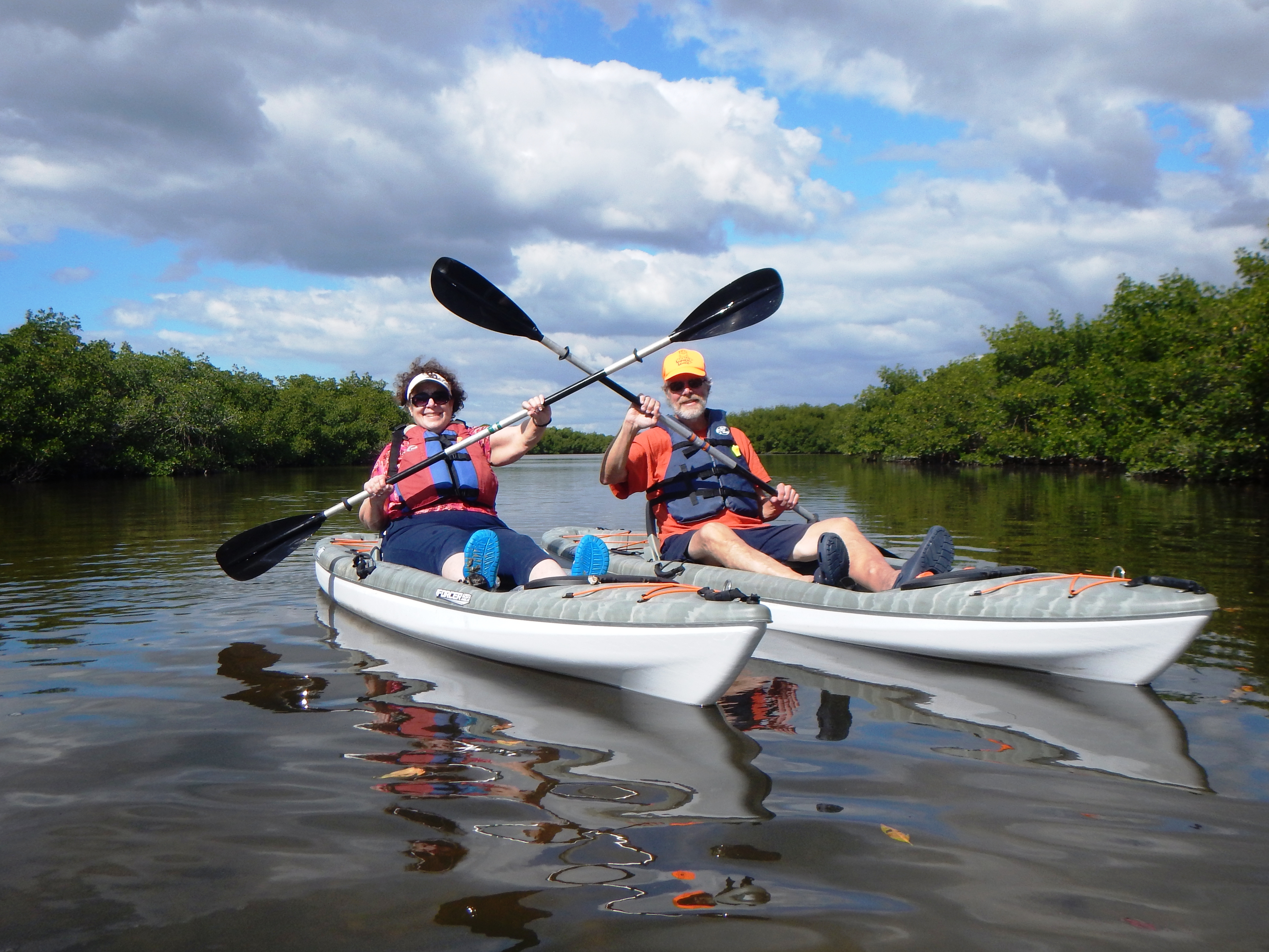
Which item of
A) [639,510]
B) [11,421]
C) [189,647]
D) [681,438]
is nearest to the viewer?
[189,647]

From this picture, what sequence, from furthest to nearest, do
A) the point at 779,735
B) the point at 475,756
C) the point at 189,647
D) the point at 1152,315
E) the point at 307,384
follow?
the point at 307,384 → the point at 1152,315 → the point at 189,647 → the point at 779,735 → the point at 475,756

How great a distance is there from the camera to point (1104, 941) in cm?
176

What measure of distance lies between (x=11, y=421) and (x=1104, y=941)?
31096 mm

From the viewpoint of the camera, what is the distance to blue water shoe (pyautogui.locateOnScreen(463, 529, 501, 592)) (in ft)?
14.1

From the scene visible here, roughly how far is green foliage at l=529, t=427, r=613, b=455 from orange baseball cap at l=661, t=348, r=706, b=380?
124 meters

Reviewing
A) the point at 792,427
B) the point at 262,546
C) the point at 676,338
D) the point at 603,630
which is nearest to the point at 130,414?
the point at 262,546

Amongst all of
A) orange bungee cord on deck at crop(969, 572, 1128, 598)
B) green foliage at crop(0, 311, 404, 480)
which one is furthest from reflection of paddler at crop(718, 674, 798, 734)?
green foliage at crop(0, 311, 404, 480)

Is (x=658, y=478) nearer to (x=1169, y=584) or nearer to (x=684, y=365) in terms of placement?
(x=684, y=365)

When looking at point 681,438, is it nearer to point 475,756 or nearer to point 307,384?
point 475,756

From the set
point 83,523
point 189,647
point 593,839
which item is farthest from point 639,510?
point 593,839

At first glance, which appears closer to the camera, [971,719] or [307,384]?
[971,719]

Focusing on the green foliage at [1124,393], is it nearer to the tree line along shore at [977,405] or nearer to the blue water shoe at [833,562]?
the tree line along shore at [977,405]

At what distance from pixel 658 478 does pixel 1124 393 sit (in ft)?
88.0

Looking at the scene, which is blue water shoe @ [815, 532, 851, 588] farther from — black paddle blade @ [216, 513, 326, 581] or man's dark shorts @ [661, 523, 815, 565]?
black paddle blade @ [216, 513, 326, 581]
